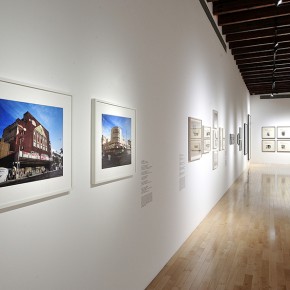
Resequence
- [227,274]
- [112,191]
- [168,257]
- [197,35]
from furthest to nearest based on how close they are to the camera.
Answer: [197,35] < [168,257] < [227,274] < [112,191]

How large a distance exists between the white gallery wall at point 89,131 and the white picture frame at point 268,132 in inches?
614

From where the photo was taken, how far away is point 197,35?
18.9 feet

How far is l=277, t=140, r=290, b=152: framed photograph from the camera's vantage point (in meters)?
18.6

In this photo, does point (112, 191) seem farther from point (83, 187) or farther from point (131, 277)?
point (131, 277)

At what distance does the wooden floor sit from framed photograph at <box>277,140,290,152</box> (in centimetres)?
1213

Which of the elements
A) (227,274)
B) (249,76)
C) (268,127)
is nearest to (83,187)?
(227,274)

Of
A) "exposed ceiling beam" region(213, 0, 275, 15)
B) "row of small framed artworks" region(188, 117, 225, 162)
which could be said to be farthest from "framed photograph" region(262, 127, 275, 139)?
"exposed ceiling beam" region(213, 0, 275, 15)

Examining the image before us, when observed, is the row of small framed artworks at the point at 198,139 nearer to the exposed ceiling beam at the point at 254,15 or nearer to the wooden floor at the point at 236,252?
the wooden floor at the point at 236,252

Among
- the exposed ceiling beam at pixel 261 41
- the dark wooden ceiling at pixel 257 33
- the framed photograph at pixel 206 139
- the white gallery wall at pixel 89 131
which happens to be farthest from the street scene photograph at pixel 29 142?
the exposed ceiling beam at pixel 261 41

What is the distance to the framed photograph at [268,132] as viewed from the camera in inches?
744

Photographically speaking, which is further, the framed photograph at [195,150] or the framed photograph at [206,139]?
the framed photograph at [206,139]

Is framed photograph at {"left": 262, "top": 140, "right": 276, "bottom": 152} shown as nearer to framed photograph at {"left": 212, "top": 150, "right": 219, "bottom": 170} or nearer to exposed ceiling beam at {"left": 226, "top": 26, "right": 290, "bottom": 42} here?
exposed ceiling beam at {"left": 226, "top": 26, "right": 290, "bottom": 42}

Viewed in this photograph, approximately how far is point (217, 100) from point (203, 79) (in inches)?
72.0

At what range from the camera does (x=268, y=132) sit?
1903 centimetres
